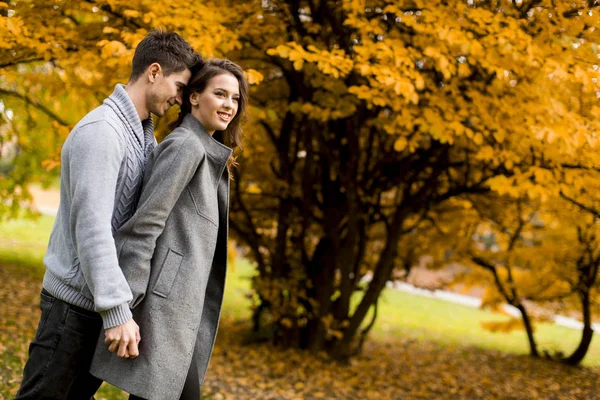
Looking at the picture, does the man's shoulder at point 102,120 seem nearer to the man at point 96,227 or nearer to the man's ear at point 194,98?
the man at point 96,227

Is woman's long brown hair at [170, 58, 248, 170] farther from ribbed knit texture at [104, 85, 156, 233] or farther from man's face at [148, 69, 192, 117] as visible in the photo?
ribbed knit texture at [104, 85, 156, 233]

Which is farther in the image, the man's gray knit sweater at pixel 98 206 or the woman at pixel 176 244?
the woman at pixel 176 244

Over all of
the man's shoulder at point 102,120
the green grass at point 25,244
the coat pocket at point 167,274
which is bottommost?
the green grass at point 25,244

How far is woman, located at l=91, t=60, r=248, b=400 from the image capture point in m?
1.86

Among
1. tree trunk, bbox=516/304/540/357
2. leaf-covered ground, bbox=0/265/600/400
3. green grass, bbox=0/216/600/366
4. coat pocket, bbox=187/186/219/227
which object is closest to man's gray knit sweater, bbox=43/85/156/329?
coat pocket, bbox=187/186/219/227

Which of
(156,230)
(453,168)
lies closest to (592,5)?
(453,168)

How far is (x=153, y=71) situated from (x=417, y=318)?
12.2m

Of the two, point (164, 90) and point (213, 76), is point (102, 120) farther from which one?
point (213, 76)

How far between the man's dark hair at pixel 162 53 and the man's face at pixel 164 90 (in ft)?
0.06

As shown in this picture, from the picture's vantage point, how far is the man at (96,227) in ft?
5.73

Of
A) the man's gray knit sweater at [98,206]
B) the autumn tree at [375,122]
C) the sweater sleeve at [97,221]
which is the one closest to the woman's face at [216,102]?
the man's gray knit sweater at [98,206]

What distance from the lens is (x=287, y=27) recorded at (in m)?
5.60

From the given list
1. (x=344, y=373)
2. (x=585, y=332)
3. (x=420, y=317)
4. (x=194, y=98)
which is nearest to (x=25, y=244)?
(x=420, y=317)

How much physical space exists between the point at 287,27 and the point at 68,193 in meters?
4.10
